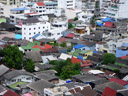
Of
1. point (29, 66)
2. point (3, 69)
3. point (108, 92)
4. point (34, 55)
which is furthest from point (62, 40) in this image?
point (108, 92)

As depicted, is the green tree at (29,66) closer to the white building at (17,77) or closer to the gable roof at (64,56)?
the white building at (17,77)

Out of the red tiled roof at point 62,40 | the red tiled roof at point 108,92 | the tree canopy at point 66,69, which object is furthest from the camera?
the red tiled roof at point 62,40

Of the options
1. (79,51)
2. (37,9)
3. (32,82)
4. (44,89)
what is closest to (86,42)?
(79,51)

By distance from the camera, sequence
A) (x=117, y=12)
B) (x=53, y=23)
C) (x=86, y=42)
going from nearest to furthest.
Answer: (x=86, y=42), (x=53, y=23), (x=117, y=12)

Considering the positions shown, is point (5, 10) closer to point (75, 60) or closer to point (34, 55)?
point (34, 55)

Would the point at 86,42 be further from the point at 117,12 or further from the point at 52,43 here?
the point at 117,12

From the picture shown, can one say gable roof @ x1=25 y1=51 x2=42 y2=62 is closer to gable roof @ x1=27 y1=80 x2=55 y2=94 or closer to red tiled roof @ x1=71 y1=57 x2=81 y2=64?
red tiled roof @ x1=71 y1=57 x2=81 y2=64

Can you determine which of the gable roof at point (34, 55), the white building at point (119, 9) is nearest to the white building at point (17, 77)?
the gable roof at point (34, 55)

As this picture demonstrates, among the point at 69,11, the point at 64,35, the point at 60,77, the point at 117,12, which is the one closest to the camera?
the point at 60,77
